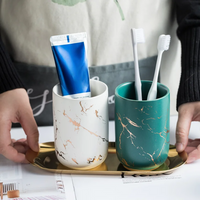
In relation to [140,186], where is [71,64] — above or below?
above

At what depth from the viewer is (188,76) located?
0.45 meters

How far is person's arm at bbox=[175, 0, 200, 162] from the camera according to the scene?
40 centimetres

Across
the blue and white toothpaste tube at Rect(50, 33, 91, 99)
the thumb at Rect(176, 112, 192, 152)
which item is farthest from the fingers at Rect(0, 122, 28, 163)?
the thumb at Rect(176, 112, 192, 152)

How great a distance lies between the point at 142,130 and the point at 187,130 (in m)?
0.10

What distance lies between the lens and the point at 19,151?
0.41 m

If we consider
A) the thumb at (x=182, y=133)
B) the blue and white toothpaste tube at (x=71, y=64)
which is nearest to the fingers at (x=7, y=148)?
the blue and white toothpaste tube at (x=71, y=64)

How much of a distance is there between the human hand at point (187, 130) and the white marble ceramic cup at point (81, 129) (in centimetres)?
11

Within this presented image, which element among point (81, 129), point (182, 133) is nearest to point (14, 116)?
point (81, 129)

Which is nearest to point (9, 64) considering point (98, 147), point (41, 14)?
point (41, 14)

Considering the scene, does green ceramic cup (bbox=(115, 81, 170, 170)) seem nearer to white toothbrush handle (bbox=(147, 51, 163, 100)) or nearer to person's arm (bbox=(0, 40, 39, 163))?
white toothbrush handle (bbox=(147, 51, 163, 100))

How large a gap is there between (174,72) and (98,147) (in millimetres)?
352

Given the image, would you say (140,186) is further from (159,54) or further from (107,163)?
(159,54)

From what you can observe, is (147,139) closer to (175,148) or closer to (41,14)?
(175,148)

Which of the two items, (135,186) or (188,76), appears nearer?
(135,186)
